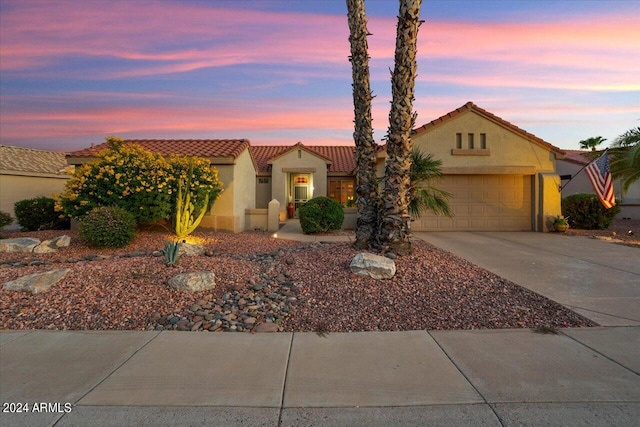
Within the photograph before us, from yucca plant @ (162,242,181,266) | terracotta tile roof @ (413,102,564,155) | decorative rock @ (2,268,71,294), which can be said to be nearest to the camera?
decorative rock @ (2,268,71,294)

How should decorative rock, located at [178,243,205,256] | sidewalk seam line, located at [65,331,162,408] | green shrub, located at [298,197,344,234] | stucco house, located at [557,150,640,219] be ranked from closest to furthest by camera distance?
sidewalk seam line, located at [65,331,162,408] < decorative rock, located at [178,243,205,256] < green shrub, located at [298,197,344,234] < stucco house, located at [557,150,640,219]

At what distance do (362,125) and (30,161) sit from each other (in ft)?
76.3

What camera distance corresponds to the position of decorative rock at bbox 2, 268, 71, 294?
578 centimetres

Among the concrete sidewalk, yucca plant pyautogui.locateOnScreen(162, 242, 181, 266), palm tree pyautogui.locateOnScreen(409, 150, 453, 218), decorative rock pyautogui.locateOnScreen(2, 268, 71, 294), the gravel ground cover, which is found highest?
palm tree pyautogui.locateOnScreen(409, 150, 453, 218)

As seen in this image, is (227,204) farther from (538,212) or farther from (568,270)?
(538,212)

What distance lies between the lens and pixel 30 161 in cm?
2241

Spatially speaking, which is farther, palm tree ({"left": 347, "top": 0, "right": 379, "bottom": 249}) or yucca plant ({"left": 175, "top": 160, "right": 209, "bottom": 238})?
yucca plant ({"left": 175, "top": 160, "right": 209, "bottom": 238})

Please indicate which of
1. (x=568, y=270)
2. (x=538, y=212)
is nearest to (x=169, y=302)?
(x=568, y=270)

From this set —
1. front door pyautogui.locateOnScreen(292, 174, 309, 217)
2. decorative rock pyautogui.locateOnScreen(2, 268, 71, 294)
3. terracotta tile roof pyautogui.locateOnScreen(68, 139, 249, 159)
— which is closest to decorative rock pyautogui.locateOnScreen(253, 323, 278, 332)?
decorative rock pyautogui.locateOnScreen(2, 268, 71, 294)

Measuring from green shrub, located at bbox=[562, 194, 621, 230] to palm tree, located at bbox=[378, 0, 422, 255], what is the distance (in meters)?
11.8

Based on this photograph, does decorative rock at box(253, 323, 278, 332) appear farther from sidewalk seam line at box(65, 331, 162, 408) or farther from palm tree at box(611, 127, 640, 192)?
palm tree at box(611, 127, 640, 192)

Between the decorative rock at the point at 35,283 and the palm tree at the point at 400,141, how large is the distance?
19.1ft

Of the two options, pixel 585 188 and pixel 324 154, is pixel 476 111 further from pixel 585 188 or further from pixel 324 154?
pixel 324 154

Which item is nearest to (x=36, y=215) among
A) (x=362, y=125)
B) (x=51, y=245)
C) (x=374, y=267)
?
(x=51, y=245)
